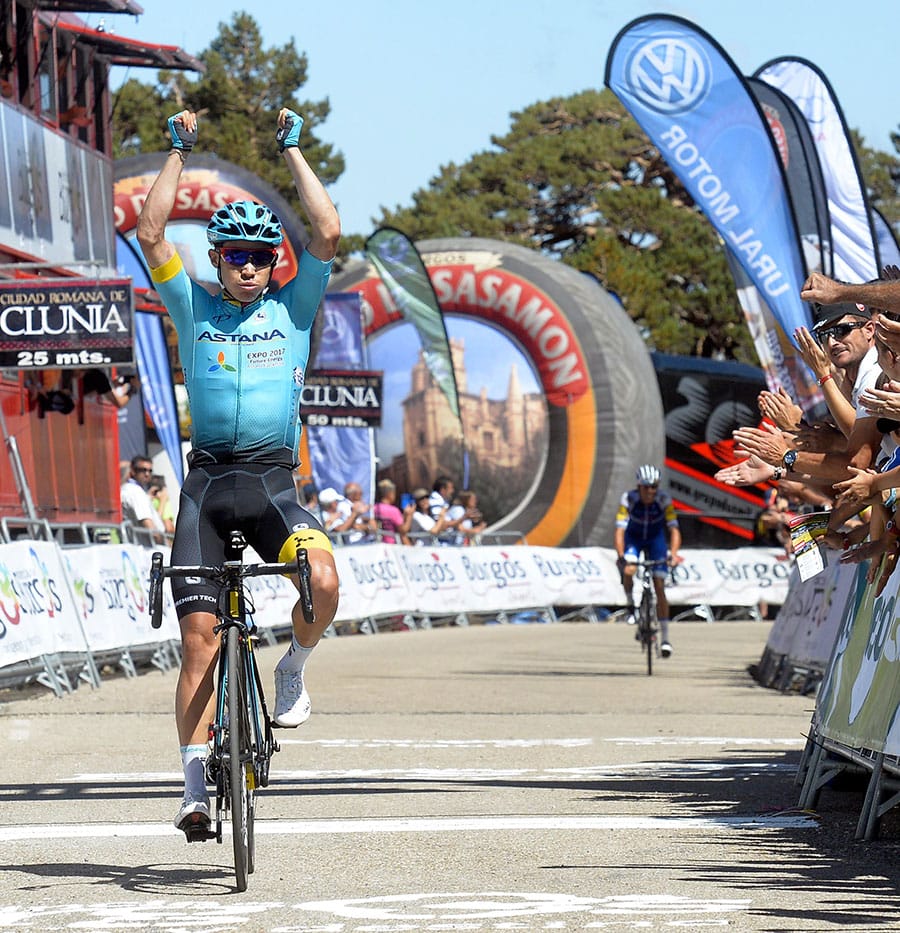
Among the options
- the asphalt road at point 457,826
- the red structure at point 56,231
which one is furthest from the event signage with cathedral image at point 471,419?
the asphalt road at point 457,826

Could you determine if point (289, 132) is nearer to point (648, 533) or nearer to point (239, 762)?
point (239, 762)

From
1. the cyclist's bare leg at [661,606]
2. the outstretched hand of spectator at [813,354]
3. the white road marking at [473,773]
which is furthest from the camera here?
the cyclist's bare leg at [661,606]

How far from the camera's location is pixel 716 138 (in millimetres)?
18391

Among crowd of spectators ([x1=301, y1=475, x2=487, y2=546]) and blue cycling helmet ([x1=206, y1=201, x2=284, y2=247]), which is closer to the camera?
blue cycling helmet ([x1=206, y1=201, x2=284, y2=247])

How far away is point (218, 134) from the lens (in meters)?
66.9

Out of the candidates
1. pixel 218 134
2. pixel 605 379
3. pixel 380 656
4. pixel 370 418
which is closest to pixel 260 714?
pixel 380 656

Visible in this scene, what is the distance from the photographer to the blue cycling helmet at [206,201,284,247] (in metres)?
7.00

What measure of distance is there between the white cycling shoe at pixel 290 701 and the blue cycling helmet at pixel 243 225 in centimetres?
155

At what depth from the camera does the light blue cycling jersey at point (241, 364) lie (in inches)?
274

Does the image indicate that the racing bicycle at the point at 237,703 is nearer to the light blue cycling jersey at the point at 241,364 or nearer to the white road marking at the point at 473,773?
the light blue cycling jersey at the point at 241,364

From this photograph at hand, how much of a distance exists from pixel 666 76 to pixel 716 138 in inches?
30.2

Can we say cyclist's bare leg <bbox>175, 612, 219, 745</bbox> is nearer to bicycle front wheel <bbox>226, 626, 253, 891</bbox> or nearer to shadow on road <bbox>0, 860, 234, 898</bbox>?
bicycle front wheel <bbox>226, 626, 253, 891</bbox>

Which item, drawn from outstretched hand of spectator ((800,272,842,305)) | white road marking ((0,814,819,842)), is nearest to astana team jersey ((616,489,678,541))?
white road marking ((0,814,819,842))

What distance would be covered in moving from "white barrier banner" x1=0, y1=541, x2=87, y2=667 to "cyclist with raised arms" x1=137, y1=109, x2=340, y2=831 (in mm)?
7708
